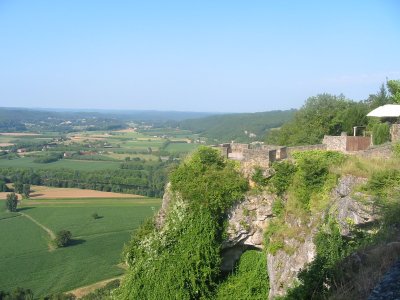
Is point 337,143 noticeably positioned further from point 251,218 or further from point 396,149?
point 251,218

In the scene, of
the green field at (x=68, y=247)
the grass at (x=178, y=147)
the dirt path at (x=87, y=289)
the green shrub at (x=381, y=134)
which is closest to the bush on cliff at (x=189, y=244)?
the green shrub at (x=381, y=134)

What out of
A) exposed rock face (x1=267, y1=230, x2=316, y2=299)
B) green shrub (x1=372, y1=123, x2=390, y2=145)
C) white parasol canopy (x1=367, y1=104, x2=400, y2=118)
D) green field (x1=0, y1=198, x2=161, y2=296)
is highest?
white parasol canopy (x1=367, y1=104, x2=400, y2=118)

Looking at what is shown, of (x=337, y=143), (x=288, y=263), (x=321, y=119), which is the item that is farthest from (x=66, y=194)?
(x=288, y=263)

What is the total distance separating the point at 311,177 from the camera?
1219 cm

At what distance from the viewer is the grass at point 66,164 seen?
86.7 metres

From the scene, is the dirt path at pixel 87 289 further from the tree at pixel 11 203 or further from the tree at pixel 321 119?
the tree at pixel 11 203

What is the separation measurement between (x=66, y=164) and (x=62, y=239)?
49731 mm

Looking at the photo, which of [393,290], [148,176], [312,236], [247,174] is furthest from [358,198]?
[148,176]

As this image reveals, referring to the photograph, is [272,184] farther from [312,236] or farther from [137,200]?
[137,200]

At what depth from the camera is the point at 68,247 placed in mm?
45031

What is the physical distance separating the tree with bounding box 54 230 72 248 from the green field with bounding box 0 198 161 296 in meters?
0.72

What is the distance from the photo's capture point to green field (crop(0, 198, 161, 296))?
121 ft

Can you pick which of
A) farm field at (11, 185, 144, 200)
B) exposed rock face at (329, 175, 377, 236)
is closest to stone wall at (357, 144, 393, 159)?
exposed rock face at (329, 175, 377, 236)

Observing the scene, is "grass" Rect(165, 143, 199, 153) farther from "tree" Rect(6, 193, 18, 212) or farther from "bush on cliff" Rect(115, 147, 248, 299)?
"bush on cliff" Rect(115, 147, 248, 299)
